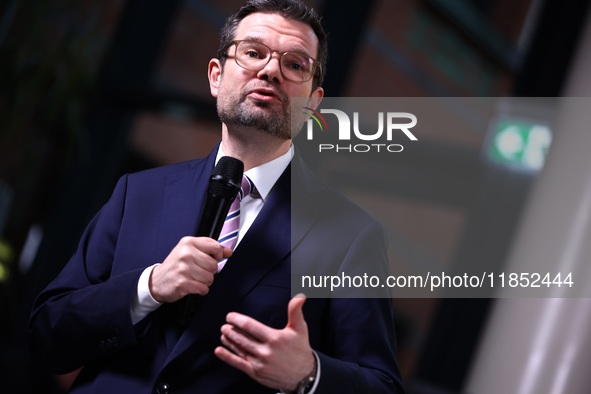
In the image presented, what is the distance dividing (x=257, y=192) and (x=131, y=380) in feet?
0.77

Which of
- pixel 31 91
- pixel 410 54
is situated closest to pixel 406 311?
pixel 410 54

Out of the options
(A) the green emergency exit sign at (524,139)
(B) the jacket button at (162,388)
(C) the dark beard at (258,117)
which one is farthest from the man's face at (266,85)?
(A) the green emergency exit sign at (524,139)

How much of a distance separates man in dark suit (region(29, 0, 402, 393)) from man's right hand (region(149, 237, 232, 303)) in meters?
0.01

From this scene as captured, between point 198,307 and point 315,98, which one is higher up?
point 315,98

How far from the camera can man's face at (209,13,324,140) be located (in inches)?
31.7

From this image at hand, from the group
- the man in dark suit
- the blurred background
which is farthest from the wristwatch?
the blurred background

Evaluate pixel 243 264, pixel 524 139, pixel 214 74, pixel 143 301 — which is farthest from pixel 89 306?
pixel 524 139

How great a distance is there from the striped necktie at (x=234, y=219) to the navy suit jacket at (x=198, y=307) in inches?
1.0

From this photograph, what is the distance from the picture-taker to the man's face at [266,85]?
805 mm

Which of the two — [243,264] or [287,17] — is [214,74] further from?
[243,264]

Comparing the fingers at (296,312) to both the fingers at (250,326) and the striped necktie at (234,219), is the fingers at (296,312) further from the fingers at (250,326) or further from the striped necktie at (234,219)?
the striped necktie at (234,219)

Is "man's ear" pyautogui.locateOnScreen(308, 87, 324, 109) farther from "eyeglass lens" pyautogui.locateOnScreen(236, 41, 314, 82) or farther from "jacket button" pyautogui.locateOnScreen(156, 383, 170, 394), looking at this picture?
"jacket button" pyautogui.locateOnScreen(156, 383, 170, 394)

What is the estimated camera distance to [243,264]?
32.0 inches

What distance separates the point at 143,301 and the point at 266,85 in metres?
0.25
